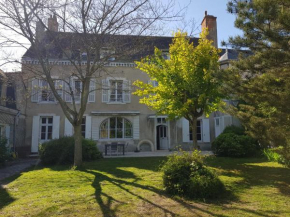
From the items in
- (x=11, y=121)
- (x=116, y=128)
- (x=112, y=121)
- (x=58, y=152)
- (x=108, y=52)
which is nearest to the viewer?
(x=108, y=52)

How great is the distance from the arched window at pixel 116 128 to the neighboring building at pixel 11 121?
504 centimetres

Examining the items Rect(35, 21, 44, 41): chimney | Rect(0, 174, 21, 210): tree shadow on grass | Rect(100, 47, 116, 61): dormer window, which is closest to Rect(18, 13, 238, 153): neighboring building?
Rect(100, 47, 116, 61): dormer window

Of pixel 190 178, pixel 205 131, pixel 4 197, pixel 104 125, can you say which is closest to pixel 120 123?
pixel 104 125

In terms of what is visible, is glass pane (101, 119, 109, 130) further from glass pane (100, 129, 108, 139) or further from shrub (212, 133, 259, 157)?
shrub (212, 133, 259, 157)

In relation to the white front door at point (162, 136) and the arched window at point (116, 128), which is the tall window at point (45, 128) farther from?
the white front door at point (162, 136)

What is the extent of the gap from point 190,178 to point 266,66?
291 cm

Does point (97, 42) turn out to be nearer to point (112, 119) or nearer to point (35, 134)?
point (112, 119)

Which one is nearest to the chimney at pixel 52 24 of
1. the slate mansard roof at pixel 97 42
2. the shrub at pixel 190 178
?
the slate mansard roof at pixel 97 42

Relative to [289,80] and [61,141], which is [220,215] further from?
[61,141]

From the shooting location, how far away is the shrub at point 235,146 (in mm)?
11000

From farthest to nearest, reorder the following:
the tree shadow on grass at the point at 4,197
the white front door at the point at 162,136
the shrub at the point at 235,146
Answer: the white front door at the point at 162,136, the shrub at the point at 235,146, the tree shadow on grass at the point at 4,197

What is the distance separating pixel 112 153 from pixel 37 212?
10045 mm

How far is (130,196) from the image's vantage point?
17.1ft

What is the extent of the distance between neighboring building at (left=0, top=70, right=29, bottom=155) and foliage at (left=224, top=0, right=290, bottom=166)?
11.1m
